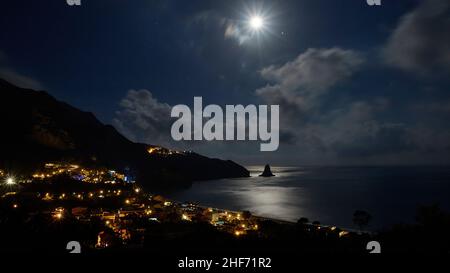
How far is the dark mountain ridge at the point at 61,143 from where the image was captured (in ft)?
197

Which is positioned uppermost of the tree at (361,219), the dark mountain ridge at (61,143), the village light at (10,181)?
the dark mountain ridge at (61,143)

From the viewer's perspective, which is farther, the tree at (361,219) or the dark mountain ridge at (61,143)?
the dark mountain ridge at (61,143)

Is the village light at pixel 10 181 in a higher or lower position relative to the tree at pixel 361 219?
higher

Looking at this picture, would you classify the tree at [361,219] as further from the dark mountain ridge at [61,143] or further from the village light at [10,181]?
the dark mountain ridge at [61,143]

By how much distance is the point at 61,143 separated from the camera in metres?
72.1

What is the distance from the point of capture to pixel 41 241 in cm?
1146

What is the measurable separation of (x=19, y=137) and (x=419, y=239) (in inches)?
2862

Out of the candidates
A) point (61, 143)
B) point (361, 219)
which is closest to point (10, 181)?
point (61, 143)

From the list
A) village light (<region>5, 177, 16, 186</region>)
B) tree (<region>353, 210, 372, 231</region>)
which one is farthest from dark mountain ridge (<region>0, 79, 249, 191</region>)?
tree (<region>353, 210, 372, 231</region>)

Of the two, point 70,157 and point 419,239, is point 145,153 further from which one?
point 419,239

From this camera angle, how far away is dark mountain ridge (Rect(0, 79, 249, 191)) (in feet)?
197

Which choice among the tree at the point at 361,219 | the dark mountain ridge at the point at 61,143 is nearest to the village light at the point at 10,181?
the dark mountain ridge at the point at 61,143

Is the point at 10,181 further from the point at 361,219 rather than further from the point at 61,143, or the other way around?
the point at 361,219
